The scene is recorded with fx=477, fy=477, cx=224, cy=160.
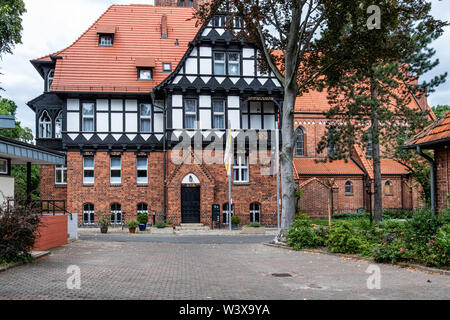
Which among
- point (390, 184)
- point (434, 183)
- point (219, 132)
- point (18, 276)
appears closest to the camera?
point (18, 276)

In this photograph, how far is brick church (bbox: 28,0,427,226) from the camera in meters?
29.3

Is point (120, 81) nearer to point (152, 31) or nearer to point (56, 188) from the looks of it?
point (152, 31)

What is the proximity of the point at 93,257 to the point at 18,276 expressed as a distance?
4.15 m

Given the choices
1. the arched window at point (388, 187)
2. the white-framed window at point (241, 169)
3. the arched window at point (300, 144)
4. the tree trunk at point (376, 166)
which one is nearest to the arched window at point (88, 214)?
the white-framed window at point (241, 169)

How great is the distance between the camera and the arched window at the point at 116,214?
98.0 ft

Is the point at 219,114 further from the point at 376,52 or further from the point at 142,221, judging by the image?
the point at 376,52

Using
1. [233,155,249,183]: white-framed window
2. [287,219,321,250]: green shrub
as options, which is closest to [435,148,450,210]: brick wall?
[287,219,321,250]: green shrub

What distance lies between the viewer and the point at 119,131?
3031 centimetres

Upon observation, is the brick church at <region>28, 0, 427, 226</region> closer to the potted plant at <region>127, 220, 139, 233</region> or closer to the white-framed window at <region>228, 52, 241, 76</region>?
the white-framed window at <region>228, 52, 241, 76</region>

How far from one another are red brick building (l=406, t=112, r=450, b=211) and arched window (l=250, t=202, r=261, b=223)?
1661cm

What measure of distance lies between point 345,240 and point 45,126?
2339 cm

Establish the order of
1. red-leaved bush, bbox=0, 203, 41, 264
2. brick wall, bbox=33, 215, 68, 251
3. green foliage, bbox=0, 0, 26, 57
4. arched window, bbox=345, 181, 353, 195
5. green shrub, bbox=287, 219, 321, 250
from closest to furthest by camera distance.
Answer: red-leaved bush, bbox=0, 203, 41, 264
brick wall, bbox=33, 215, 68, 251
green shrub, bbox=287, 219, 321, 250
green foliage, bbox=0, 0, 26, 57
arched window, bbox=345, 181, 353, 195

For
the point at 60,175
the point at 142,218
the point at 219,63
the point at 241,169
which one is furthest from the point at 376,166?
the point at 60,175

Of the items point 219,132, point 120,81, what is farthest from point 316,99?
point 120,81
